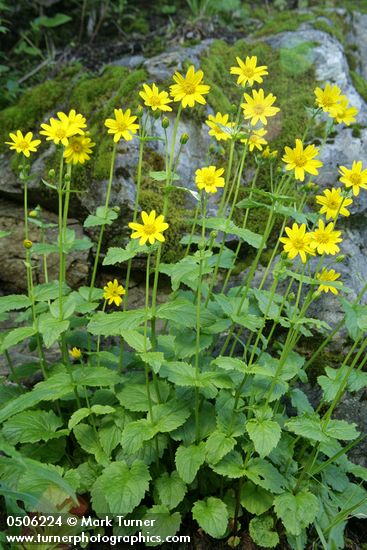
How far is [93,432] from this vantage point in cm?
234

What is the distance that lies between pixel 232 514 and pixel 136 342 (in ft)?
2.88

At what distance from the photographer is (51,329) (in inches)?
84.6

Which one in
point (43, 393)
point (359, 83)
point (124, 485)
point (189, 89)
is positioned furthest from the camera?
point (359, 83)

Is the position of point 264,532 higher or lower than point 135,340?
lower

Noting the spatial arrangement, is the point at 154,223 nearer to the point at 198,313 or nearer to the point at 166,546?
the point at 198,313

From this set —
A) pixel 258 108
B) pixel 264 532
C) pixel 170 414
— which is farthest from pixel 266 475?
pixel 258 108

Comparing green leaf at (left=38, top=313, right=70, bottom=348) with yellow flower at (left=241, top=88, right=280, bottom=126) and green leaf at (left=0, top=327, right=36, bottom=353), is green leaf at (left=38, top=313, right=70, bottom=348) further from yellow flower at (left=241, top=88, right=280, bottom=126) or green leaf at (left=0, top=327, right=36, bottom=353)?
yellow flower at (left=241, top=88, right=280, bottom=126)

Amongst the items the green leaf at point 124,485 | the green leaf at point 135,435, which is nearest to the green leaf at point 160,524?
the green leaf at point 124,485

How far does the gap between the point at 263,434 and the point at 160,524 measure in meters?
0.59

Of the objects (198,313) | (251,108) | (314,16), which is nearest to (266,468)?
(198,313)

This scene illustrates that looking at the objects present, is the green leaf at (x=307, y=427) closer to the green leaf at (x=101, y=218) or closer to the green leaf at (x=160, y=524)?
the green leaf at (x=160, y=524)

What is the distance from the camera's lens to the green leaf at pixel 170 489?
210 centimetres

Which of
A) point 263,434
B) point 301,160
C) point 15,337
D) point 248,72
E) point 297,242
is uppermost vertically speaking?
point 248,72

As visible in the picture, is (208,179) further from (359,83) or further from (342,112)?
(359,83)
